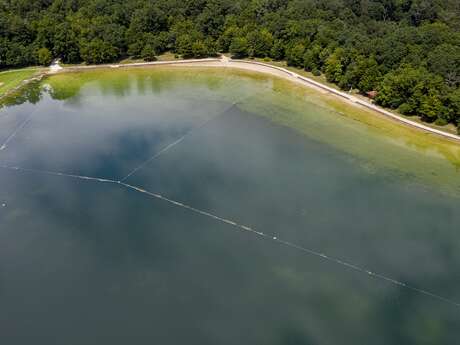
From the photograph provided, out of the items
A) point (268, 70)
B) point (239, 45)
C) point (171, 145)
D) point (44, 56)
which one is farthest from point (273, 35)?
point (44, 56)

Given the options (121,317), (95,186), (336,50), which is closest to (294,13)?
(336,50)

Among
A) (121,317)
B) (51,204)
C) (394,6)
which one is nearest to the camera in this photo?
(121,317)

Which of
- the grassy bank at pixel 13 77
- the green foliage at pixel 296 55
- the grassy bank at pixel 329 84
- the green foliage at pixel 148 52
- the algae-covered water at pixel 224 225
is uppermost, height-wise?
the green foliage at pixel 296 55

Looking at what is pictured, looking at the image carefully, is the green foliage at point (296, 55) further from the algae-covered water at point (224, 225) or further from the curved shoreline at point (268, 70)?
the algae-covered water at point (224, 225)

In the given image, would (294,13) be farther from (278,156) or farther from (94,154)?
Answer: (94,154)


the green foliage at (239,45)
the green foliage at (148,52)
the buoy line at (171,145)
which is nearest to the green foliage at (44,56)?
the green foliage at (148,52)

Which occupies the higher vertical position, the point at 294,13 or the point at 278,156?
the point at 294,13

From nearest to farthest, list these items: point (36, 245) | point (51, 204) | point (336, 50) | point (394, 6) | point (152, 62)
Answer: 1. point (36, 245)
2. point (51, 204)
3. point (336, 50)
4. point (152, 62)
5. point (394, 6)
